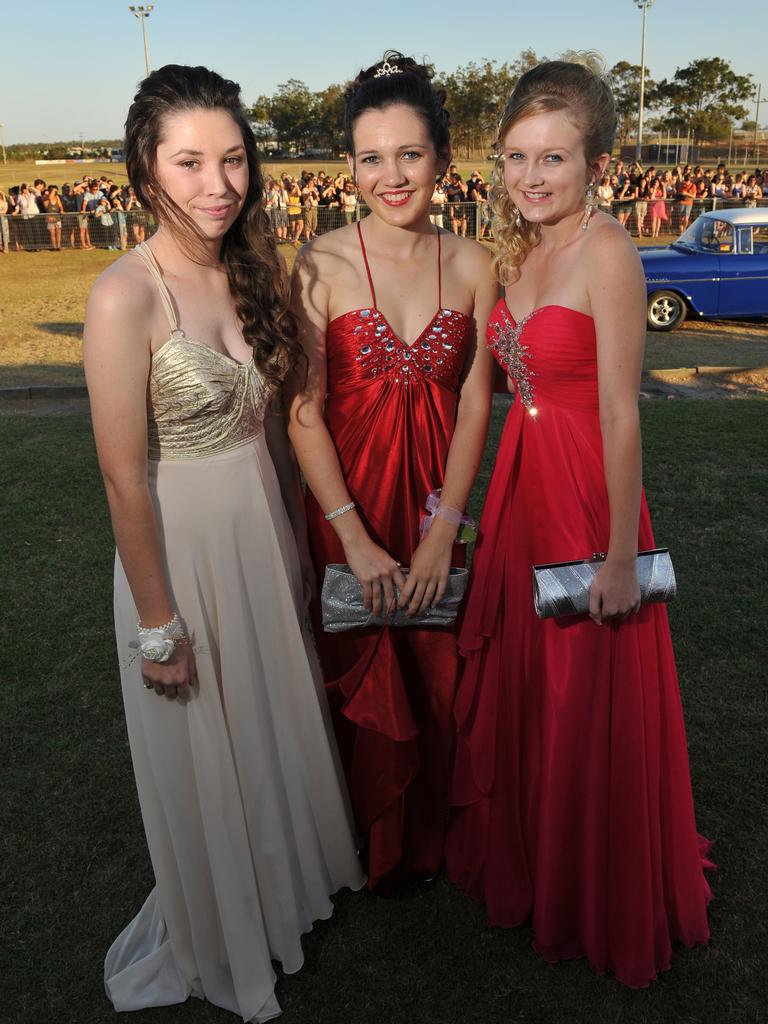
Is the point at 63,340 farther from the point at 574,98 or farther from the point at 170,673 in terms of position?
the point at 574,98

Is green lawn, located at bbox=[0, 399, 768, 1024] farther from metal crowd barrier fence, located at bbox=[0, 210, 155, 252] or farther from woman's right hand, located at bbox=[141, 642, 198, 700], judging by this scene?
metal crowd barrier fence, located at bbox=[0, 210, 155, 252]

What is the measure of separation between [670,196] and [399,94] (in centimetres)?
2386

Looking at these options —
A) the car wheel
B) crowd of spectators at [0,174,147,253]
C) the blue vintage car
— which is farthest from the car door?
crowd of spectators at [0,174,147,253]

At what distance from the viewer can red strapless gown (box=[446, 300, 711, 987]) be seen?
2.54 m

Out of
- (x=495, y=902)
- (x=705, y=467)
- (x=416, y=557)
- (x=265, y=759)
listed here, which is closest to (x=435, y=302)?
(x=416, y=557)

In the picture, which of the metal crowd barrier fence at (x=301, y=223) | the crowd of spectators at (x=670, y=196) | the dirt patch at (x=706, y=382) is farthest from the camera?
the crowd of spectators at (x=670, y=196)

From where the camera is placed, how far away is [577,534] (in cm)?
258

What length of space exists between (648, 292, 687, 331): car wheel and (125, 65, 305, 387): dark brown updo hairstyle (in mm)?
11882

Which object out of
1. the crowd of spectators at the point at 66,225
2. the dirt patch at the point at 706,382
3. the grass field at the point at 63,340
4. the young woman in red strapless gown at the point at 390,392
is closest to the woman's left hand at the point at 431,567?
the young woman in red strapless gown at the point at 390,392

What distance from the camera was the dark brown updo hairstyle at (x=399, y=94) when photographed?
250 centimetres

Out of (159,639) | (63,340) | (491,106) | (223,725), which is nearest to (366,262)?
(159,639)

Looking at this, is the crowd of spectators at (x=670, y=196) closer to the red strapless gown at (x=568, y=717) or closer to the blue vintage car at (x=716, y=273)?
the blue vintage car at (x=716, y=273)

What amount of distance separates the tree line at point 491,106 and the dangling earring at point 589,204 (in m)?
59.6

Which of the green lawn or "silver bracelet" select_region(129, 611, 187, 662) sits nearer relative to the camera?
"silver bracelet" select_region(129, 611, 187, 662)
